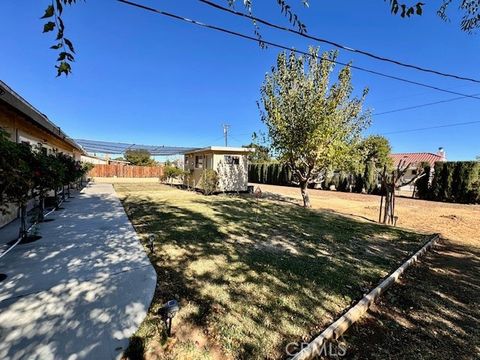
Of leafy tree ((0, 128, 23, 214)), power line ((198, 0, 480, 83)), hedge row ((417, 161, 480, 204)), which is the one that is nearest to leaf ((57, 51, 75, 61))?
leafy tree ((0, 128, 23, 214))

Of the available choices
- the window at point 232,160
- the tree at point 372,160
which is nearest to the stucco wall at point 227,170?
the window at point 232,160

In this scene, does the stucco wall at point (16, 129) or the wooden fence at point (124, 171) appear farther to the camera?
the wooden fence at point (124, 171)

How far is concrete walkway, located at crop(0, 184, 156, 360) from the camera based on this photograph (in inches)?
85.7

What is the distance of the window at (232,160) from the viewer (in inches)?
652

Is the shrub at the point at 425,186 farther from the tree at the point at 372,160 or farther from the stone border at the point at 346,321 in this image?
the stone border at the point at 346,321

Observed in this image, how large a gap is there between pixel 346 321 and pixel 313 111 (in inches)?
341

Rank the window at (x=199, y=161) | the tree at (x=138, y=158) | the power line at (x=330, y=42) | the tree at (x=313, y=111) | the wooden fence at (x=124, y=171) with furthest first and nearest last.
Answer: the tree at (x=138, y=158) < the wooden fence at (x=124, y=171) < the window at (x=199, y=161) < the tree at (x=313, y=111) < the power line at (x=330, y=42)

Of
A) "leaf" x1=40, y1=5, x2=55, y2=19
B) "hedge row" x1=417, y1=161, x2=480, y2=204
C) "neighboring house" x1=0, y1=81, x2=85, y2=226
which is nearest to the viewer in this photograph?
"leaf" x1=40, y1=5, x2=55, y2=19

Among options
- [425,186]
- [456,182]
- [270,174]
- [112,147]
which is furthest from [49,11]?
[112,147]

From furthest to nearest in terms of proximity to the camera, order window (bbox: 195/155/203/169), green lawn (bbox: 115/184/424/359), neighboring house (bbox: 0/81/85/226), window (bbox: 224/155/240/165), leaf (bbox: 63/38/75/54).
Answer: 1. window (bbox: 195/155/203/169)
2. window (bbox: 224/155/240/165)
3. neighboring house (bbox: 0/81/85/226)
4. green lawn (bbox: 115/184/424/359)
5. leaf (bbox: 63/38/75/54)

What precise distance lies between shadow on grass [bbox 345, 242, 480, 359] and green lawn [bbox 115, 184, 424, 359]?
13.6 inches

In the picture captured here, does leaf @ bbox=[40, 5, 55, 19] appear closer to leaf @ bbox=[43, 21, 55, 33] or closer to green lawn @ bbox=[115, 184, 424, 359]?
leaf @ bbox=[43, 21, 55, 33]
